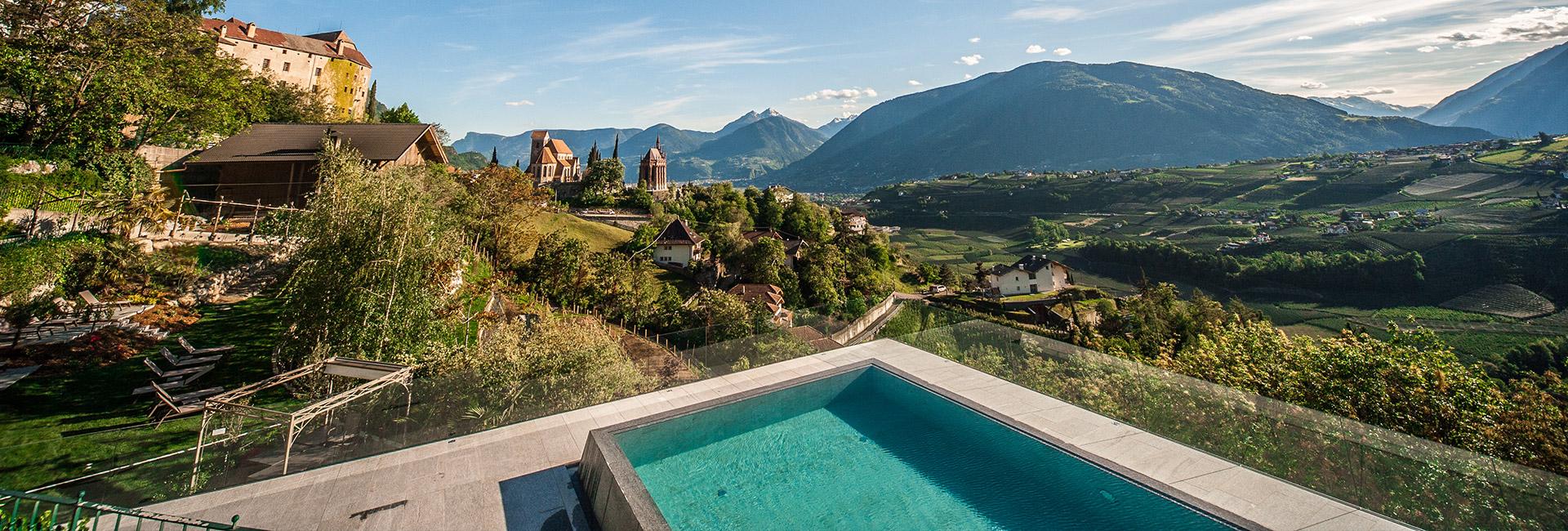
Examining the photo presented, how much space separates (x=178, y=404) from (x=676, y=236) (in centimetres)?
2658

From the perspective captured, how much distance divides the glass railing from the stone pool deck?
1.17 ft

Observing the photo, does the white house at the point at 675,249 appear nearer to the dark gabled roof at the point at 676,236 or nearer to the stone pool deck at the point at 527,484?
the dark gabled roof at the point at 676,236

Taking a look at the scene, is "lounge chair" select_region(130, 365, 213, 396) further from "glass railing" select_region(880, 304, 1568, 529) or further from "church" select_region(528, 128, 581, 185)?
"church" select_region(528, 128, 581, 185)

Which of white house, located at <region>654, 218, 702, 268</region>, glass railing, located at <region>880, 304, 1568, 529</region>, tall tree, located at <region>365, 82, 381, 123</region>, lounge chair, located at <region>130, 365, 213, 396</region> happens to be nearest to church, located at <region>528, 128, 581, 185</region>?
tall tree, located at <region>365, 82, 381, 123</region>

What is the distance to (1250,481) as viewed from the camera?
6.37m

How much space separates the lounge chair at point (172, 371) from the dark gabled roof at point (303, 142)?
11.7 m

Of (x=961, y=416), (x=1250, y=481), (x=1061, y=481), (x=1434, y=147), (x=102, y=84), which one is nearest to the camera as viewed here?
(x=1250, y=481)

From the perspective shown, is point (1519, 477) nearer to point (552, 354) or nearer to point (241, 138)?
point (552, 354)

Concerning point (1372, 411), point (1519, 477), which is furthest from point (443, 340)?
point (1372, 411)

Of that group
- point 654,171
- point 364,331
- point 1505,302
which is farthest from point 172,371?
point 1505,302

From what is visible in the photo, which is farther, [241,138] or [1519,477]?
[241,138]

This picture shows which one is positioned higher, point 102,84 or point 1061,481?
point 102,84

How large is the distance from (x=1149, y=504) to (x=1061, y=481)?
3.37ft

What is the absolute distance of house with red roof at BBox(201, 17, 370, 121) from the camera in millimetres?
40125
